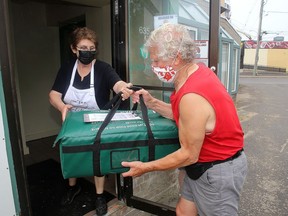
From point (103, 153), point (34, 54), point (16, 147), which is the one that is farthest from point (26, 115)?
point (103, 153)

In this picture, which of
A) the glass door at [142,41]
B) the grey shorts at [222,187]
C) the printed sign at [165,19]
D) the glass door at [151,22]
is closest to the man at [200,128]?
the grey shorts at [222,187]

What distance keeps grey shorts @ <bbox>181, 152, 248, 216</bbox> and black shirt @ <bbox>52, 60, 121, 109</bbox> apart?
3.64 feet

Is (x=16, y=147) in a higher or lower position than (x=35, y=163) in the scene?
higher

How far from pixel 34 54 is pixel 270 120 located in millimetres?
6575

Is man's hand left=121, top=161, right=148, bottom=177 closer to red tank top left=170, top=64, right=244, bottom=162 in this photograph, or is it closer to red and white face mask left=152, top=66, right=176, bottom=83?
red tank top left=170, top=64, right=244, bottom=162

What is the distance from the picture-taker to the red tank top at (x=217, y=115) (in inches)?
57.0

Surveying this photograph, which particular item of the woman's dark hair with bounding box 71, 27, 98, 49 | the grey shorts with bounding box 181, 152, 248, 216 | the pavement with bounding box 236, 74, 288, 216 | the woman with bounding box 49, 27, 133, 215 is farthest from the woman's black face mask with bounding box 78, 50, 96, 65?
the pavement with bounding box 236, 74, 288, 216

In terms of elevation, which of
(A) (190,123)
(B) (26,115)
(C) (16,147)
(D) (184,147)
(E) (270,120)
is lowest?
(E) (270,120)

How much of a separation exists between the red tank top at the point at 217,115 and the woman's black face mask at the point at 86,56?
998mm

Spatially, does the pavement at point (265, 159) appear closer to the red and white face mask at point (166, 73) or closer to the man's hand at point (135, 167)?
the man's hand at point (135, 167)

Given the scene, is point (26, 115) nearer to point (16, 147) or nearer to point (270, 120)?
point (16, 147)

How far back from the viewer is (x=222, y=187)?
5.28ft

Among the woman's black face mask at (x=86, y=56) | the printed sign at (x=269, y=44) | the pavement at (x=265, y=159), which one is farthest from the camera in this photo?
the printed sign at (x=269, y=44)

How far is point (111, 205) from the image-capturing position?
2746 mm
